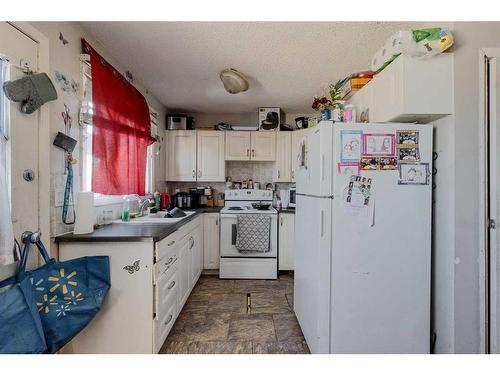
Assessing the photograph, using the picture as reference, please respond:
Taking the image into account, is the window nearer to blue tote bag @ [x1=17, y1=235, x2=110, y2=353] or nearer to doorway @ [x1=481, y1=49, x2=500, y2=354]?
blue tote bag @ [x1=17, y1=235, x2=110, y2=353]

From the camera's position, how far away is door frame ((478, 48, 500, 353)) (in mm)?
1332

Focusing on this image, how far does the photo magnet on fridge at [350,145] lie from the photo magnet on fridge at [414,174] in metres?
0.28

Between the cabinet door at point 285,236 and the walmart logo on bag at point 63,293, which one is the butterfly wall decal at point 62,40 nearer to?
the walmart logo on bag at point 63,293

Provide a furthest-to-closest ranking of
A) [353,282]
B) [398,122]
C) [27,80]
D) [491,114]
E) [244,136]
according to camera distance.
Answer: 1. [244,136]
2. [398,122]
3. [353,282]
4. [491,114]
5. [27,80]

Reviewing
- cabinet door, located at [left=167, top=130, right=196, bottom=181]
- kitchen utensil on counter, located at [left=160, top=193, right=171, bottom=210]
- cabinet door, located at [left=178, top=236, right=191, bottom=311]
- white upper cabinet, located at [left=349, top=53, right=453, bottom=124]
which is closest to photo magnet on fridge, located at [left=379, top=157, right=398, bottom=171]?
white upper cabinet, located at [left=349, top=53, right=453, bottom=124]

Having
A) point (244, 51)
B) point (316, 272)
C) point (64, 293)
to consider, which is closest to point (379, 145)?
point (316, 272)

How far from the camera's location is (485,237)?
4.38 ft

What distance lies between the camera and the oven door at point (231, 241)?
3057mm

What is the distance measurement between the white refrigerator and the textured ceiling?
888 mm

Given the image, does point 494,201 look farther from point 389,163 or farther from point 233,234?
point 233,234

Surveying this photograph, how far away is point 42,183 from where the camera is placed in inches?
53.7
